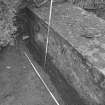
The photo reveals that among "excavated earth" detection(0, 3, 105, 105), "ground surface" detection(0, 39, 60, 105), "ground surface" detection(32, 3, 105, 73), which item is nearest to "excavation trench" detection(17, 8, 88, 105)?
"excavated earth" detection(0, 3, 105, 105)

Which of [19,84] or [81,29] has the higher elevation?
[81,29]

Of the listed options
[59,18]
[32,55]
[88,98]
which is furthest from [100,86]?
[32,55]

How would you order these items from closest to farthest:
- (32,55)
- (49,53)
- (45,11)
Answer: (49,53), (45,11), (32,55)

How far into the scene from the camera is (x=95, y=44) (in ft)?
8.39

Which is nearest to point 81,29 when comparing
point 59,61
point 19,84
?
point 59,61

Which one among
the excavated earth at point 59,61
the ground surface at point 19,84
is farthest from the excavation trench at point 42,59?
the ground surface at point 19,84

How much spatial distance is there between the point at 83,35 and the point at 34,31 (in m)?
1.19

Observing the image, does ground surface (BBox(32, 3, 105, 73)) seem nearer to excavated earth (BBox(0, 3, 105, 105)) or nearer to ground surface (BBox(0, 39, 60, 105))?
excavated earth (BBox(0, 3, 105, 105))

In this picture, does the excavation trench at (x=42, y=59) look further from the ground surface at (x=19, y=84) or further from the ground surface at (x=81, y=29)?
the ground surface at (x=81, y=29)

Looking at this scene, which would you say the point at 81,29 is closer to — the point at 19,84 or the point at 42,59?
the point at 42,59

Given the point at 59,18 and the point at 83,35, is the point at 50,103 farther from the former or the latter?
the point at 59,18

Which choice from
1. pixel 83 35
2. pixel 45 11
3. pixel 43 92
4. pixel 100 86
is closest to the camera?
pixel 100 86

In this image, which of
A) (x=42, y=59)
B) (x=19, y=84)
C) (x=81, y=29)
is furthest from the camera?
(x=42, y=59)

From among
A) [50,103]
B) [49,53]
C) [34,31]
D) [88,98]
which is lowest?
[50,103]
